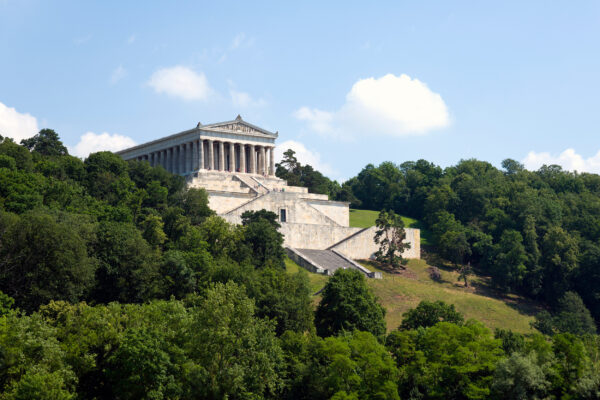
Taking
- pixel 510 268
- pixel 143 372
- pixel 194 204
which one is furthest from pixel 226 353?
pixel 510 268

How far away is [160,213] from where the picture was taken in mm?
66438

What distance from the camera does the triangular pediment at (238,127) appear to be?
309 feet

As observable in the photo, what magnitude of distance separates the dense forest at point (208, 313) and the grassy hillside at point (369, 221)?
12.0 metres

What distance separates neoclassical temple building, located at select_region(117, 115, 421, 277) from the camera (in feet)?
245

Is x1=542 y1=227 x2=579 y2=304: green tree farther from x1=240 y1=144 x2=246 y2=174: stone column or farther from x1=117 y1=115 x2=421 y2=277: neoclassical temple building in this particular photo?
x1=240 y1=144 x2=246 y2=174: stone column

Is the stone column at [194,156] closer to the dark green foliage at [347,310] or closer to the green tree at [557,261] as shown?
the green tree at [557,261]

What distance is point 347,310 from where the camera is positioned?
1993 inches

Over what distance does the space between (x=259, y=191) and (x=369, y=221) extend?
17.6 metres

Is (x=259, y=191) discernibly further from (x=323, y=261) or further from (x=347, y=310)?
(x=347, y=310)

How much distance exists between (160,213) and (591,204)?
5244 centimetres

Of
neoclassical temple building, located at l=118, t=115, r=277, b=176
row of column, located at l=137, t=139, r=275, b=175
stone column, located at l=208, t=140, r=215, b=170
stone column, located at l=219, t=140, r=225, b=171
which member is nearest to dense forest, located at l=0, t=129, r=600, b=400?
stone column, located at l=208, t=140, r=215, b=170

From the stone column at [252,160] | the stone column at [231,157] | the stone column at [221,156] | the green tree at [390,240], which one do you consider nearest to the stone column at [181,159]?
the stone column at [221,156]

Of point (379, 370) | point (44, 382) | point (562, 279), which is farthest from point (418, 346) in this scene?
point (562, 279)

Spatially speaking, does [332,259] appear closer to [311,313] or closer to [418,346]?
[311,313]
